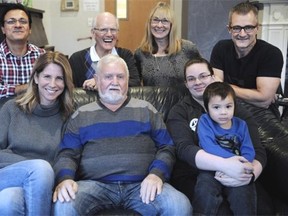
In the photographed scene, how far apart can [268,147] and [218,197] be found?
1.65 ft

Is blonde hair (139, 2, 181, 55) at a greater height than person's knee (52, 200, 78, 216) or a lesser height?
greater

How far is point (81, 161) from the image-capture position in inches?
70.2

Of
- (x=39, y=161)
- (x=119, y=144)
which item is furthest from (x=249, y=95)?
(x=39, y=161)

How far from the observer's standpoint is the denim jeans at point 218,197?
154 centimetres

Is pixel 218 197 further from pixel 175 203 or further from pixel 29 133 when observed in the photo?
pixel 29 133

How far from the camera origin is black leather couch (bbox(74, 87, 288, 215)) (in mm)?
1678

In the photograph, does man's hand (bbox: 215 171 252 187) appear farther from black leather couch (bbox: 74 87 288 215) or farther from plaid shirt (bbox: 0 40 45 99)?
plaid shirt (bbox: 0 40 45 99)

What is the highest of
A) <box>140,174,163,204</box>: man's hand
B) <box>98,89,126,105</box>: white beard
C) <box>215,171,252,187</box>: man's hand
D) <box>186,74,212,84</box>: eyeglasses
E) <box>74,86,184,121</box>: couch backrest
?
<box>186,74,212,84</box>: eyeglasses

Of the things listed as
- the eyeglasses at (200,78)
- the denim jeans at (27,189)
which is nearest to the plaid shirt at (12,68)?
the denim jeans at (27,189)

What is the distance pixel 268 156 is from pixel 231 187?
1.29 feet

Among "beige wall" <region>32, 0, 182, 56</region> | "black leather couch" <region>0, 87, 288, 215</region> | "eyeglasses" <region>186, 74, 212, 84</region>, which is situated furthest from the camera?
"beige wall" <region>32, 0, 182, 56</region>

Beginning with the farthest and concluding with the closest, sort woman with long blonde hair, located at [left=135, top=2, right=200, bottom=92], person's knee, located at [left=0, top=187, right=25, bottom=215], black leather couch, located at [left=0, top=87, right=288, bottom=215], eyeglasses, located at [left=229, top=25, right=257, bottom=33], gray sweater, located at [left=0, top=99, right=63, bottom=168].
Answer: woman with long blonde hair, located at [left=135, top=2, right=200, bottom=92] < eyeglasses, located at [left=229, top=25, right=257, bottom=33] < gray sweater, located at [left=0, top=99, right=63, bottom=168] < black leather couch, located at [left=0, top=87, right=288, bottom=215] < person's knee, located at [left=0, top=187, right=25, bottom=215]

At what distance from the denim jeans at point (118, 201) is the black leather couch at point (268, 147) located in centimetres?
5

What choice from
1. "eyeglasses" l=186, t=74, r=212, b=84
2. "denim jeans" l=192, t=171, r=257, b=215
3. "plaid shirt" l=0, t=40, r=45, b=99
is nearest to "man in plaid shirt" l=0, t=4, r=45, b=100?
"plaid shirt" l=0, t=40, r=45, b=99
